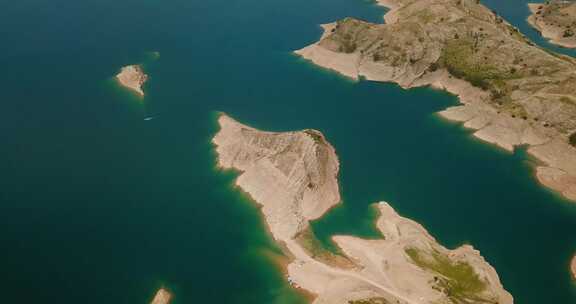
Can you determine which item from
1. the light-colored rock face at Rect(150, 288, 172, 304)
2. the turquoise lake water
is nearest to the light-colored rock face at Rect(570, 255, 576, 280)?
the turquoise lake water

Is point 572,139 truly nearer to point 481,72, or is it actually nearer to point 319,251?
point 481,72

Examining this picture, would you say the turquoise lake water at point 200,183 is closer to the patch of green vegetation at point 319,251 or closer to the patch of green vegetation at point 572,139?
the patch of green vegetation at point 319,251

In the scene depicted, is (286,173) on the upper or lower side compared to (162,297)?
upper

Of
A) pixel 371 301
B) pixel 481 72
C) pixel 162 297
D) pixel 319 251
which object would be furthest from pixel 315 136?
pixel 481 72

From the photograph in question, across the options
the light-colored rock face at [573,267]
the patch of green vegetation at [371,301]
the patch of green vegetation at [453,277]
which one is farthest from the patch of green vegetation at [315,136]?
the light-colored rock face at [573,267]

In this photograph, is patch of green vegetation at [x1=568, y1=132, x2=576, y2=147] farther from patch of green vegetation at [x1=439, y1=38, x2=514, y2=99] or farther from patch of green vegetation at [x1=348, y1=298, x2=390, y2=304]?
patch of green vegetation at [x1=348, y1=298, x2=390, y2=304]

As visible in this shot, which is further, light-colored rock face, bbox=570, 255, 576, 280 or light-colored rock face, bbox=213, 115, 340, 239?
light-colored rock face, bbox=213, 115, 340, 239

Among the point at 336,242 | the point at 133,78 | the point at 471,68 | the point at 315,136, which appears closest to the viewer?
the point at 336,242
